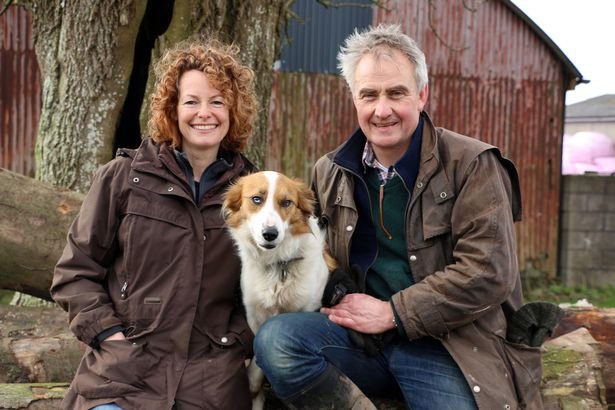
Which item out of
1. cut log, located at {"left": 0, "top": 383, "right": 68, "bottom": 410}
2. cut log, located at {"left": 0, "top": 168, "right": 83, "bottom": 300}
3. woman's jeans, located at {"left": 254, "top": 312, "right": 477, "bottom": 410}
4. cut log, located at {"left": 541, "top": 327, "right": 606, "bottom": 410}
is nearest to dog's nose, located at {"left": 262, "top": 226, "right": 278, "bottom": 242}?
woman's jeans, located at {"left": 254, "top": 312, "right": 477, "bottom": 410}

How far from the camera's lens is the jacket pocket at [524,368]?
357cm

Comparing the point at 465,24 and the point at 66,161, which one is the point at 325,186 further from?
the point at 465,24

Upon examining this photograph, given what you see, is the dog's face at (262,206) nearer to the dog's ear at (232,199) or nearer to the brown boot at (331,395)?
the dog's ear at (232,199)

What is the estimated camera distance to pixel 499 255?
11.3ft

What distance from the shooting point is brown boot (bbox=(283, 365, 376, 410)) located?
3531mm

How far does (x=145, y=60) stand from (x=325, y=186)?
3.18m

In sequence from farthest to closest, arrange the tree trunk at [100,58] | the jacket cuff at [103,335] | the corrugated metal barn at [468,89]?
1. the corrugated metal barn at [468,89]
2. the tree trunk at [100,58]
3. the jacket cuff at [103,335]

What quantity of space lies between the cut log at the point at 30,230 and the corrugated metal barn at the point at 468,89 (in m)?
6.48

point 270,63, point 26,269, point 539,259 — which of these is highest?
point 270,63

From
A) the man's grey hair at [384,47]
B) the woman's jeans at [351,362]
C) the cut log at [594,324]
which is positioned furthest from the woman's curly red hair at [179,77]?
the cut log at [594,324]

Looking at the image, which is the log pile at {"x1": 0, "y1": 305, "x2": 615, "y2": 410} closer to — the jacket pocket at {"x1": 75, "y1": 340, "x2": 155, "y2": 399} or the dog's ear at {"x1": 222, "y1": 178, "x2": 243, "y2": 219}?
the jacket pocket at {"x1": 75, "y1": 340, "x2": 155, "y2": 399}

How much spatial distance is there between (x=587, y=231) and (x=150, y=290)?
10.1 m

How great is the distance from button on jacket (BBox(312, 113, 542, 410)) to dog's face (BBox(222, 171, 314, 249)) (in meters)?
0.59

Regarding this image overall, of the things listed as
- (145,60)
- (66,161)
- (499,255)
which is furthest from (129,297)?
(145,60)
